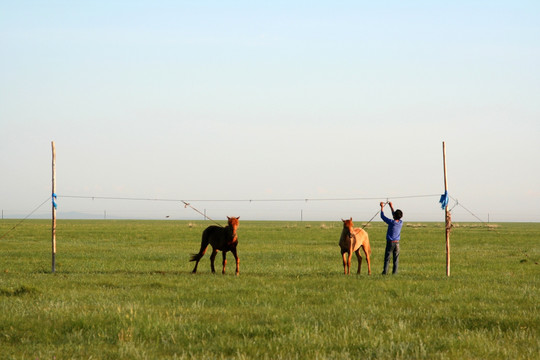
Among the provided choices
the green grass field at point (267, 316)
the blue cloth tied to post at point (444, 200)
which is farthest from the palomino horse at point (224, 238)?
the blue cloth tied to post at point (444, 200)

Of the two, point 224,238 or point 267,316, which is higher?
point 224,238

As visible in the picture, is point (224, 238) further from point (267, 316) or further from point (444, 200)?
point (267, 316)

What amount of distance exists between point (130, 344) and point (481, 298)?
9279 millimetres

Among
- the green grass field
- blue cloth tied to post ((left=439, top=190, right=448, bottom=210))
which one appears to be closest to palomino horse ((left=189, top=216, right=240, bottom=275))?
the green grass field

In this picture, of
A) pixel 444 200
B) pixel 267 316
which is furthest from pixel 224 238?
pixel 267 316

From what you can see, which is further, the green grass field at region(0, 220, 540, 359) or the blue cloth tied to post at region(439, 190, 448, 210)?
the blue cloth tied to post at region(439, 190, 448, 210)

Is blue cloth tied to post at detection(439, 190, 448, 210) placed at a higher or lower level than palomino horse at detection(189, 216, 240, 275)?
higher

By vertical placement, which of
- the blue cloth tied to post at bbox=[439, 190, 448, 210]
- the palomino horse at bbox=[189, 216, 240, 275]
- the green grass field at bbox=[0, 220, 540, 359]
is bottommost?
the green grass field at bbox=[0, 220, 540, 359]

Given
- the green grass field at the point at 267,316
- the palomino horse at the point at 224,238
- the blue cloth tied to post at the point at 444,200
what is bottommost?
the green grass field at the point at 267,316

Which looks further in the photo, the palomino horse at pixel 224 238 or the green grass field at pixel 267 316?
the palomino horse at pixel 224 238

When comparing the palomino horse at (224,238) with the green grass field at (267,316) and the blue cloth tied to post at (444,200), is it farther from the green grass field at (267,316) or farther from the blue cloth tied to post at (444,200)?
the blue cloth tied to post at (444,200)

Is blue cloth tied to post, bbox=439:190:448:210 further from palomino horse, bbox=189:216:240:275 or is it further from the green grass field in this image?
palomino horse, bbox=189:216:240:275

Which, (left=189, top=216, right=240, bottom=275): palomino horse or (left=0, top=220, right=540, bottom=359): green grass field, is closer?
(left=0, top=220, right=540, bottom=359): green grass field

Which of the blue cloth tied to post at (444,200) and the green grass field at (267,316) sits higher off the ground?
the blue cloth tied to post at (444,200)
